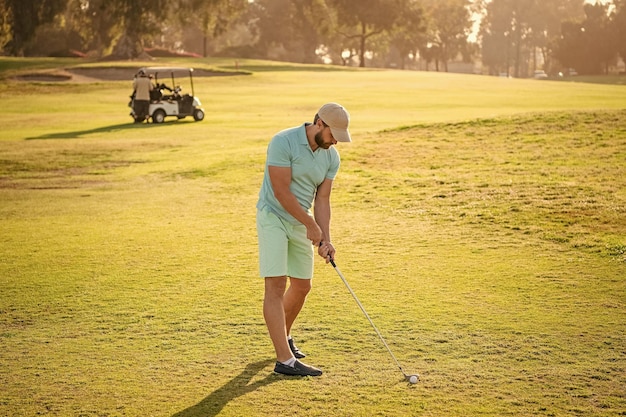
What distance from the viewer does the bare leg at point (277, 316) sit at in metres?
7.04

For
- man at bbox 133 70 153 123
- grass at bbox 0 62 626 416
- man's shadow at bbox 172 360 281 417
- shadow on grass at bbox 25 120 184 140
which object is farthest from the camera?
man at bbox 133 70 153 123

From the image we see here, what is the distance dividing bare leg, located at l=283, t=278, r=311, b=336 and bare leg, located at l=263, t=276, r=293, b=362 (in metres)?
0.31

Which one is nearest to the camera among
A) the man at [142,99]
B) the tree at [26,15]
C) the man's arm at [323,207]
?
the man's arm at [323,207]

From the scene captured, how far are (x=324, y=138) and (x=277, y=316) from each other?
1.42 meters

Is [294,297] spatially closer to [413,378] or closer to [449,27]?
[413,378]

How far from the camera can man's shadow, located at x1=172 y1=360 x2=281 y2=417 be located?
627 cm

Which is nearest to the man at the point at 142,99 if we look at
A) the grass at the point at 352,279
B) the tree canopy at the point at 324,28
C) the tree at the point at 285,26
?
the grass at the point at 352,279

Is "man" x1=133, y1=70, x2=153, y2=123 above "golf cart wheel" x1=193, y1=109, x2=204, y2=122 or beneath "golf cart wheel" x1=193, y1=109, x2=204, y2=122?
above

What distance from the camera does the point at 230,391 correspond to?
6.71 metres

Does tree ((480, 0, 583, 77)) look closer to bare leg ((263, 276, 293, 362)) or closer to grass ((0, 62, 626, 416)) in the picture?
grass ((0, 62, 626, 416))

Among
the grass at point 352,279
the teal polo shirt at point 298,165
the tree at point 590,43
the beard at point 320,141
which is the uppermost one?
the tree at point 590,43

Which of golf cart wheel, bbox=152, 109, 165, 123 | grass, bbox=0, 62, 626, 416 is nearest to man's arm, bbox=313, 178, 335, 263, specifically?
grass, bbox=0, 62, 626, 416

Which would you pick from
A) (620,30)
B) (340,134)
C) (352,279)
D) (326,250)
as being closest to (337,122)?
(340,134)

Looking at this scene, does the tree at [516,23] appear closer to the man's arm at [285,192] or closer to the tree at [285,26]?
the tree at [285,26]
